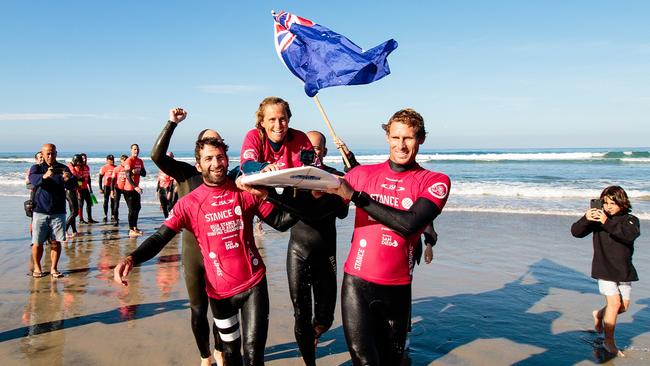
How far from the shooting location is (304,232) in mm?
4660

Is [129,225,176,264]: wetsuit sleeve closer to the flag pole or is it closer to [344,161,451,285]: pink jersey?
[344,161,451,285]: pink jersey

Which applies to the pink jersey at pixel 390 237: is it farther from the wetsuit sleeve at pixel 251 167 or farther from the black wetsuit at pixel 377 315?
the wetsuit sleeve at pixel 251 167

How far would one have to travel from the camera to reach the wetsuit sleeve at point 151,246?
11.8 ft

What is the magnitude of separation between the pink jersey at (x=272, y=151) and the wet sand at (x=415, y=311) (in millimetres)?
2190

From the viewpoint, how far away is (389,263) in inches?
131

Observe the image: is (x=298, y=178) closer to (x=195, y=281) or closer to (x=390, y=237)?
(x=390, y=237)

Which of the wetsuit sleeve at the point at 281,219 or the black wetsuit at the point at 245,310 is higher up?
the wetsuit sleeve at the point at 281,219

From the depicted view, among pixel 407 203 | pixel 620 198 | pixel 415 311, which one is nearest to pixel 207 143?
pixel 407 203

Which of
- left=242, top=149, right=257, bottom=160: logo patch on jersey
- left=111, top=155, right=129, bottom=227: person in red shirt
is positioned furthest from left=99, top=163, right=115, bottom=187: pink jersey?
left=242, top=149, right=257, bottom=160: logo patch on jersey

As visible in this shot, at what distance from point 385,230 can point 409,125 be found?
2.41 ft

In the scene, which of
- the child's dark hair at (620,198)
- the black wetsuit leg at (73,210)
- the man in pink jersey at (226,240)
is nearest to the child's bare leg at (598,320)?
the child's dark hair at (620,198)

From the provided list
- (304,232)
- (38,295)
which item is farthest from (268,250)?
(304,232)

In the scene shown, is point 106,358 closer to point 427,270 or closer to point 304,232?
point 304,232

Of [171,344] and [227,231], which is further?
[171,344]
